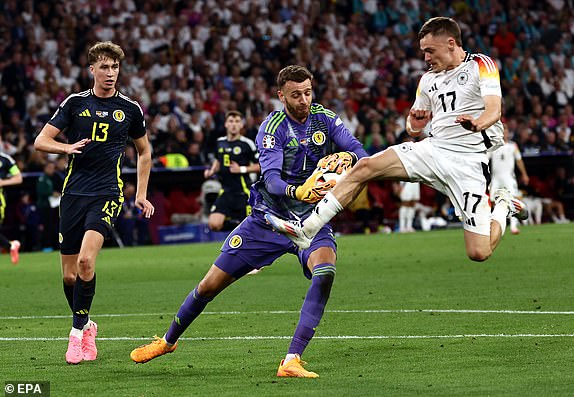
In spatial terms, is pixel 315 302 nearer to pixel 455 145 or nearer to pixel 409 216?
pixel 455 145

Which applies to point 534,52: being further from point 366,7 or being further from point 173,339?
point 173,339

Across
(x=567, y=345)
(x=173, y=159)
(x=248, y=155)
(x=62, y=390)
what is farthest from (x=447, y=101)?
(x=173, y=159)

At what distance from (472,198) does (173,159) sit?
18.6m

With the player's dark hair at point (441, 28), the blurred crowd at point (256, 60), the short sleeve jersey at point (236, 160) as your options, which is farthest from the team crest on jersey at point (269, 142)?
the blurred crowd at point (256, 60)

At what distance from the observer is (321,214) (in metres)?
8.81

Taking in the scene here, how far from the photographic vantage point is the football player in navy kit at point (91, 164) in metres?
9.91

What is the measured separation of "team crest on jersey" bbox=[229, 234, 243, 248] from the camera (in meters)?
9.03

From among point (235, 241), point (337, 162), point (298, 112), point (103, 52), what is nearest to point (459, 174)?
point (337, 162)

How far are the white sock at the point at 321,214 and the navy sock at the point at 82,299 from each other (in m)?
2.27

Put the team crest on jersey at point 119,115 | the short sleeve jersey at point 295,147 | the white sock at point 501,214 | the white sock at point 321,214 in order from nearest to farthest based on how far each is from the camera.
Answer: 1. the white sock at point 321,214
2. the short sleeve jersey at point 295,147
3. the white sock at point 501,214
4. the team crest on jersey at point 119,115

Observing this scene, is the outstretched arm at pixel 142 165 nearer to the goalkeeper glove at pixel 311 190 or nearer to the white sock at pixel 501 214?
the goalkeeper glove at pixel 311 190

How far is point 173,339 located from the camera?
9.19m

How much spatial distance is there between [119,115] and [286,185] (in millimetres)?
2177

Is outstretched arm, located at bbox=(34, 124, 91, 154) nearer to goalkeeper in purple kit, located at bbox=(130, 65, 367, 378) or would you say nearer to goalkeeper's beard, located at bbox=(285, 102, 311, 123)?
goalkeeper in purple kit, located at bbox=(130, 65, 367, 378)
